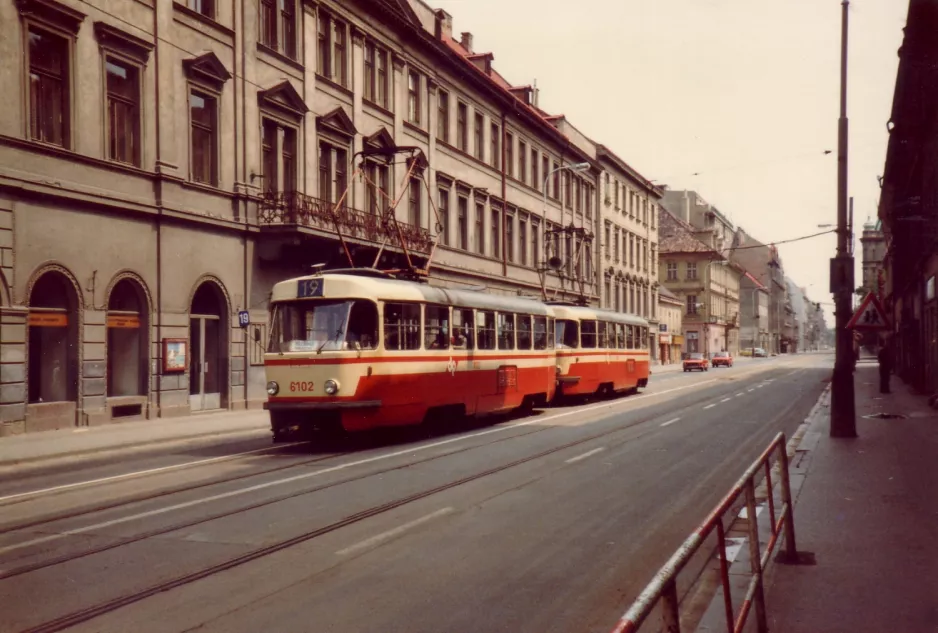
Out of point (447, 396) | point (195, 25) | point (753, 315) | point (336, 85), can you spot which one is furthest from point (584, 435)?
point (753, 315)

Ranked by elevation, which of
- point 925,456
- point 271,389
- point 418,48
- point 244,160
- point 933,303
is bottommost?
point 925,456

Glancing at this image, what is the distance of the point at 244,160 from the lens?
83.7 feet

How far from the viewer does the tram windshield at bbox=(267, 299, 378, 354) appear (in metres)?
15.4

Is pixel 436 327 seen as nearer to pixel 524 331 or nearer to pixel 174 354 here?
pixel 524 331

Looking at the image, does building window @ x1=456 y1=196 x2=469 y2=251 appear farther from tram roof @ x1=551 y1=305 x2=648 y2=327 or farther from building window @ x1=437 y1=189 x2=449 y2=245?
tram roof @ x1=551 y1=305 x2=648 y2=327

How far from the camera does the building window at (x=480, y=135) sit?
4231 centimetres

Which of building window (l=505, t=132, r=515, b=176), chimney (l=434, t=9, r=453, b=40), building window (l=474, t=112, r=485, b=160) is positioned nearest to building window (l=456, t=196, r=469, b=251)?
building window (l=474, t=112, r=485, b=160)

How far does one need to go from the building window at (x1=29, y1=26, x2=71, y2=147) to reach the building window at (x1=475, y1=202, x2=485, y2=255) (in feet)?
78.5

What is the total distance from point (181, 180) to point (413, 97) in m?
15.1

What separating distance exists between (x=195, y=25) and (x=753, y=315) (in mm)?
123149

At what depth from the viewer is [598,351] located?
95.8 feet

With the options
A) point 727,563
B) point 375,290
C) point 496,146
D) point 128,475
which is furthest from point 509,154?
point 727,563

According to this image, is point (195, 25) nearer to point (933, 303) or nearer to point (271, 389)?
point (271, 389)

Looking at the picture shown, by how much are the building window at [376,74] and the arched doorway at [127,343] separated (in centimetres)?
1311
